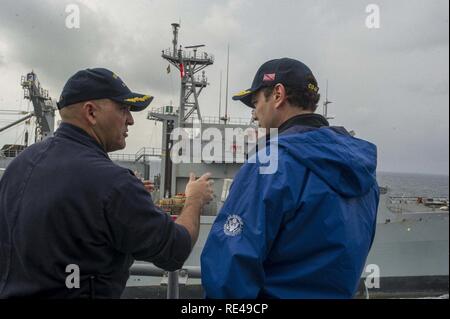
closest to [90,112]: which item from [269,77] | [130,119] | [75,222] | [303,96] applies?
[130,119]

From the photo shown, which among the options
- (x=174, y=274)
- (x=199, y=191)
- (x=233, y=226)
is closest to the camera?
(x=233, y=226)

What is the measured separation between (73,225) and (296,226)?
0.79 metres

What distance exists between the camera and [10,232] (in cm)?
135

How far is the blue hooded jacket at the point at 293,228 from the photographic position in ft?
3.77

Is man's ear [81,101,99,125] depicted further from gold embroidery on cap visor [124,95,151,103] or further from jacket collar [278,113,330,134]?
jacket collar [278,113,330,134]

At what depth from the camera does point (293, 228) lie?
1188mm

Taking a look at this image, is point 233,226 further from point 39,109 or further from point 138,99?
point 39,109

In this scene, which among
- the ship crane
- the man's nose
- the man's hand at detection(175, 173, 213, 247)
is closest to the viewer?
the man's hand at detection(175, 173, 213, 247)

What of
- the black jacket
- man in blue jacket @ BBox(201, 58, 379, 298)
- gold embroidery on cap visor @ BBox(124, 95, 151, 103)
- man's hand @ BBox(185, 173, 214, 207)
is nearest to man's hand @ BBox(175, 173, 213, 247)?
man's hand @ BBox(185, 173, 214, 207)

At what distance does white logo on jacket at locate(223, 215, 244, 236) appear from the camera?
1.17 m

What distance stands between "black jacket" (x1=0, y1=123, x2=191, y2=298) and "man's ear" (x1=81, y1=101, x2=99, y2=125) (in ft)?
0.48

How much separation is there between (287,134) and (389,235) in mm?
13017

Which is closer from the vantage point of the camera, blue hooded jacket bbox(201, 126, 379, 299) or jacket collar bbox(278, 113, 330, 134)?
blue hooded jacket bbox(201, 126, 379, 299)
